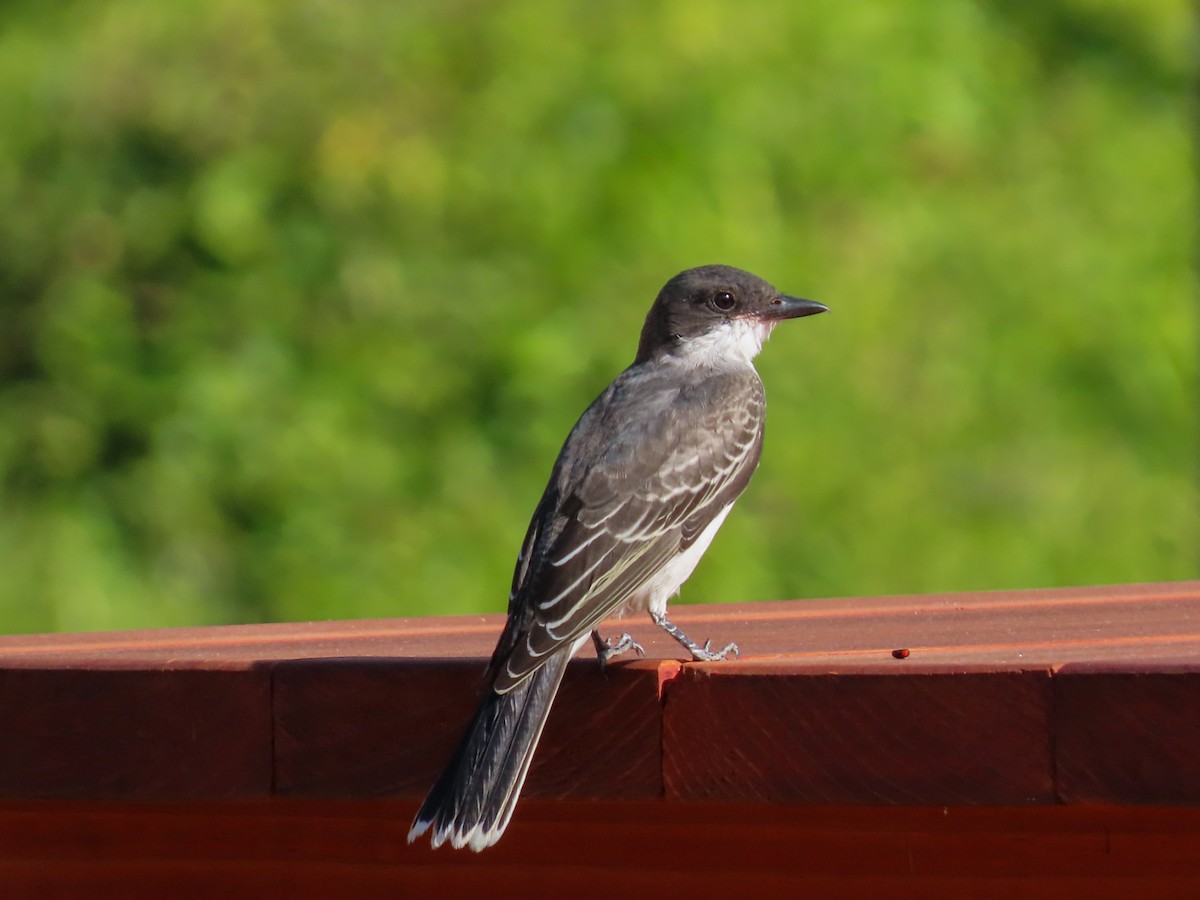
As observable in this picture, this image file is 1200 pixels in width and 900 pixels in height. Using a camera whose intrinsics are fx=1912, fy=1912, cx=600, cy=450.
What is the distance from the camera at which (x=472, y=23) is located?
772 centimetres

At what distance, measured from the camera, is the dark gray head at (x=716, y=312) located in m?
5.41

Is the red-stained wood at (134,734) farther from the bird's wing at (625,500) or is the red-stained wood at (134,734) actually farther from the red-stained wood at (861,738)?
the red-stained wood at (861,738)

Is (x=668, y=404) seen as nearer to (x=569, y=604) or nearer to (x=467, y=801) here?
Result: (x=569, y=604)

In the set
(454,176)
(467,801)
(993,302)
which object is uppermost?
(467,801)

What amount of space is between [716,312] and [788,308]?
0.68 ft

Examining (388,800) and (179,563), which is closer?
(388,800)

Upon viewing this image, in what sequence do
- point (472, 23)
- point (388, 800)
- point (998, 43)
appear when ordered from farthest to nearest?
1. point (998, 43)
2. point (472, 23)
3. point (388, 800)

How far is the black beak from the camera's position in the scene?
17.8 ft

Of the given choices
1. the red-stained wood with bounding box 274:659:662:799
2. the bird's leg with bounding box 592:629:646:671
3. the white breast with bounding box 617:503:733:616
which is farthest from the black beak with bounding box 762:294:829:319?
the red-stained wood with bounding box 274:659:662:799

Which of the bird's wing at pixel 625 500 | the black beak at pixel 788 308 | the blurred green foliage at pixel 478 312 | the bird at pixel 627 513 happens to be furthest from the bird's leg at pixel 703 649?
the blurred green foliage at pixel 478 312

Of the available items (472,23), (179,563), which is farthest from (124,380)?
(472,23)

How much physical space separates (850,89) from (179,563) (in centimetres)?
332

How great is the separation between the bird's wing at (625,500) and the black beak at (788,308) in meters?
0.50

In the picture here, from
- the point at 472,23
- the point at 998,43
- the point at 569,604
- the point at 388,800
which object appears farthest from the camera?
the point at 998,43
